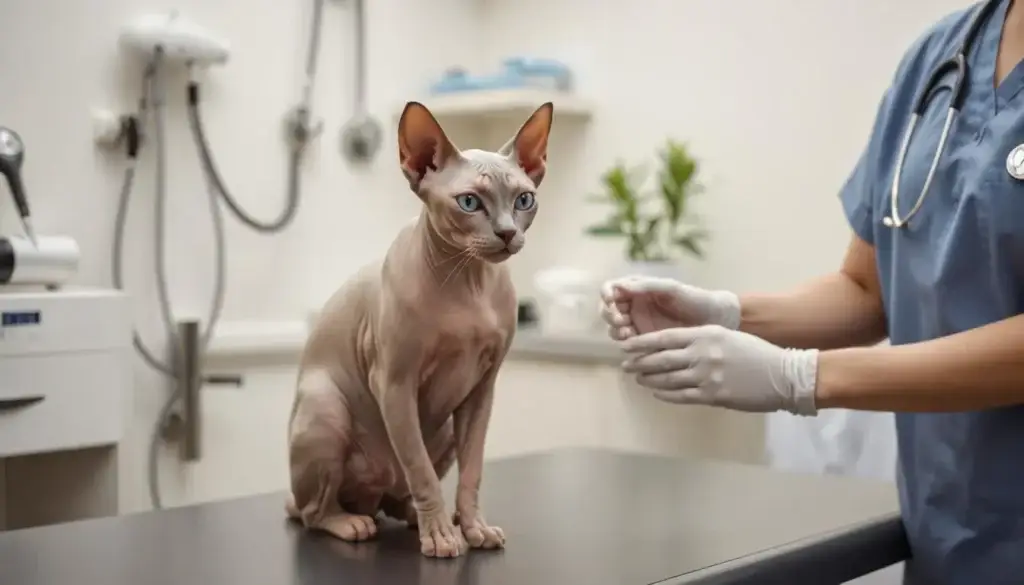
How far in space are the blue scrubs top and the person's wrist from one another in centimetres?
13

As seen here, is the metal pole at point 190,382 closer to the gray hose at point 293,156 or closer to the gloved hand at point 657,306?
the gray hose at point 293,156

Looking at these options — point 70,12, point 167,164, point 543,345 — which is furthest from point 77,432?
point 543,345

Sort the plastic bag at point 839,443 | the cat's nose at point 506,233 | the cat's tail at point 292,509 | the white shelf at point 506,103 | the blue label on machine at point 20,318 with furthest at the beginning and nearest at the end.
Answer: the white shelf at point 506,103 → the plastic bag at point 839,443 → the blue label on machine at point 20,318 → the cat's tail at point 292,509 → the cat's nose at point 506,233

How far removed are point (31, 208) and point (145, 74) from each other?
35cm

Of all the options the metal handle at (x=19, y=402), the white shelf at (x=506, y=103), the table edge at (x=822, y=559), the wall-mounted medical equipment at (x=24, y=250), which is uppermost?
the white shelf at (x=506, y=103)

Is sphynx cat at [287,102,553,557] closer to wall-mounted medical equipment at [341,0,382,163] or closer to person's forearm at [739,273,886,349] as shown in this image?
person's forearm at [739,273,886,349]

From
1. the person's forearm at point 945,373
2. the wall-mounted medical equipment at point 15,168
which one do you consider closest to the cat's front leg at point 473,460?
the person's forearm at point 945,373

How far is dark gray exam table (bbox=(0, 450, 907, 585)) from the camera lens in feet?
3.02

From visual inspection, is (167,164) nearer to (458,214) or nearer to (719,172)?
(719,172)

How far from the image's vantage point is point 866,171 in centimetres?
123

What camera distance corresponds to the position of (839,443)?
1.94 meters

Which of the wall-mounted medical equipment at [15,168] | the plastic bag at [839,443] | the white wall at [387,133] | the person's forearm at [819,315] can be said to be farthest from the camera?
the white wall at [387,133]

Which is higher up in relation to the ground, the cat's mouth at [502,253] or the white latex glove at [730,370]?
the cat's mouth at [502,253]

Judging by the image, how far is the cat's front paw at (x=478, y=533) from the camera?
3.29 ft
